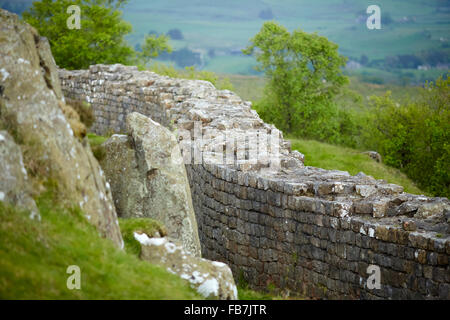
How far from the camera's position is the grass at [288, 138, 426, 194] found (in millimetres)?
23266

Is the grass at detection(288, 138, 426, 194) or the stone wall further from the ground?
the stone wall

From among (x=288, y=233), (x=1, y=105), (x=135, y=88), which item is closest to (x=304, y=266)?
(x=288, y=233)

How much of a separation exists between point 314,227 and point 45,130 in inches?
182

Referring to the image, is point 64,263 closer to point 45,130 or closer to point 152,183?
point 45,130

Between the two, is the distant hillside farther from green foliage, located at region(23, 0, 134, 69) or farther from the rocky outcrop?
the rocky outcrop

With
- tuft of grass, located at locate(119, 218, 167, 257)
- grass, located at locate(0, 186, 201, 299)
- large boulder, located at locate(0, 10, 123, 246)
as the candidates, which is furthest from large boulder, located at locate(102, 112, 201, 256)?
grass, located at locate(0, 186, 201, 299)

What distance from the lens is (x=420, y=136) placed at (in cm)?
3650

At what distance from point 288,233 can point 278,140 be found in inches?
173

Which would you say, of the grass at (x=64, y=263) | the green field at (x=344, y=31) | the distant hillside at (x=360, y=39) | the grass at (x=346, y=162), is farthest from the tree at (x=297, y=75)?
the green field at (x=344, y=31)

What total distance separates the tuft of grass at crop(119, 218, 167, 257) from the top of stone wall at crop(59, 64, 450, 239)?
258 cm

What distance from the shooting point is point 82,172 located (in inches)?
281

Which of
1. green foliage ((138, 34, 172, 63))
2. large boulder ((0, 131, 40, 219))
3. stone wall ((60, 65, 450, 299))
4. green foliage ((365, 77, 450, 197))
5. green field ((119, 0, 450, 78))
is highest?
green field ((119, 0, 450, 78))

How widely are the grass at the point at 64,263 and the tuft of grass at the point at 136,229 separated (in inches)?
26.5
